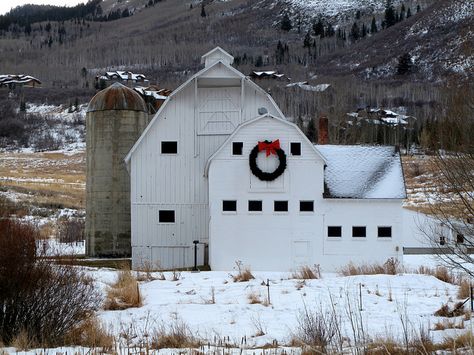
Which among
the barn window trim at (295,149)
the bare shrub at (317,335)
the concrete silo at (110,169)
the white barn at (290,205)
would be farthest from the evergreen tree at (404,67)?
the bare shrub at (317,335)

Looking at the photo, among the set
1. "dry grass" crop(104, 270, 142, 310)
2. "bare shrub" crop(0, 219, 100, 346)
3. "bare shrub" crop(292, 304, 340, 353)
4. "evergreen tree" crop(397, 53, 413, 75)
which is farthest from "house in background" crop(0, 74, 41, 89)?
"bare shrub" crop(292, 304, 340, 353)

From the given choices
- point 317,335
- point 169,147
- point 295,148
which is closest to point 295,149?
point 295,148

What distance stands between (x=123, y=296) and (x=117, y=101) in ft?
64.9

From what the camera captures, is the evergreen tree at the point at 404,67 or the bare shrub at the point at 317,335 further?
the evergreen tree at the point at 404,67

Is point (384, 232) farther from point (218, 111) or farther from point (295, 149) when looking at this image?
point (218, 111)

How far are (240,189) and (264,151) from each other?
179cm

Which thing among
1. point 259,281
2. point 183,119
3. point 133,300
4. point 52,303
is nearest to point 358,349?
point 52,303

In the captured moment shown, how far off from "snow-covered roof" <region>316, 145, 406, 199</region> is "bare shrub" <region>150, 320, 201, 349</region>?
16555 millimetres

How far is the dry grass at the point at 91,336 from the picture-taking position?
37.1 feet

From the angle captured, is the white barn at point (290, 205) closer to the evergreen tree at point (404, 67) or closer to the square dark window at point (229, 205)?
the square dark window at point (229, 205)

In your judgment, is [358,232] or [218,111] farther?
[218,111]

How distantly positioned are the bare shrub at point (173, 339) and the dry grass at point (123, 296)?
3.19m

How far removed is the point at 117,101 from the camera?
34.4 meters

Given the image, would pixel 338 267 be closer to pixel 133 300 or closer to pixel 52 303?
pixel 133 300
